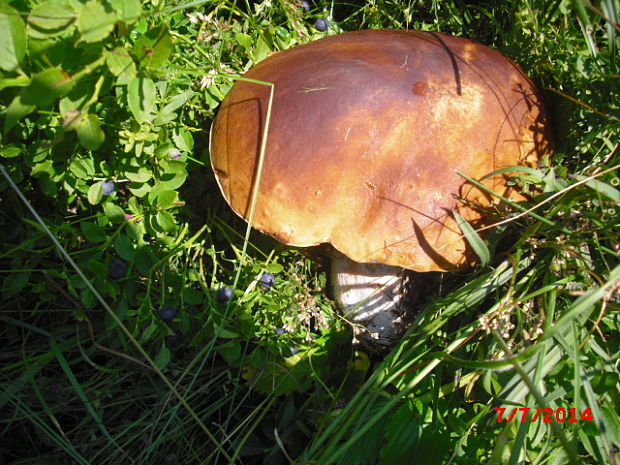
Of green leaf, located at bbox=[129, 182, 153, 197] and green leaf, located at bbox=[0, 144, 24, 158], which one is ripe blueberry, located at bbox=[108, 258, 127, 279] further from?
green leaf, located at bbox=[0, 144, 24, 158]

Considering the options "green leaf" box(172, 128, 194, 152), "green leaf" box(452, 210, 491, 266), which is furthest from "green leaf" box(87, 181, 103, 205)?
"green leaf" box(452, 210, 491, 266)

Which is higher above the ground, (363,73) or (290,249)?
(363,73)

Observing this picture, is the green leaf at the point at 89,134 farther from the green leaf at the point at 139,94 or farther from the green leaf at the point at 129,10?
the green leaf at the point at 129,10

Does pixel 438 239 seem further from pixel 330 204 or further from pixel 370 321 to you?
pixel 370 321

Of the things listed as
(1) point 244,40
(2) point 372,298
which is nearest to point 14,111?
(1) point 244,40

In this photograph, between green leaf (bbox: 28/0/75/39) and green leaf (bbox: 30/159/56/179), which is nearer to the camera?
green leaf (bbox: 28/0/75/39)

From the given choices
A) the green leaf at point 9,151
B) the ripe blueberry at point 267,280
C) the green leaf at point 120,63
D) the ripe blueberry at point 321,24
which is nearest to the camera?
the green leaf at point 120,63

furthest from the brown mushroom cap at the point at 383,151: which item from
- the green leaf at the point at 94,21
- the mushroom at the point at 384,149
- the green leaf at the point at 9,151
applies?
the green leaf at the point at 9,151

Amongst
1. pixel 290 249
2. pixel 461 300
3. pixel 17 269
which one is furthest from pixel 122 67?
pixel 461 300

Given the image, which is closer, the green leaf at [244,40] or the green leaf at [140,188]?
the green leaf at [140,188]
